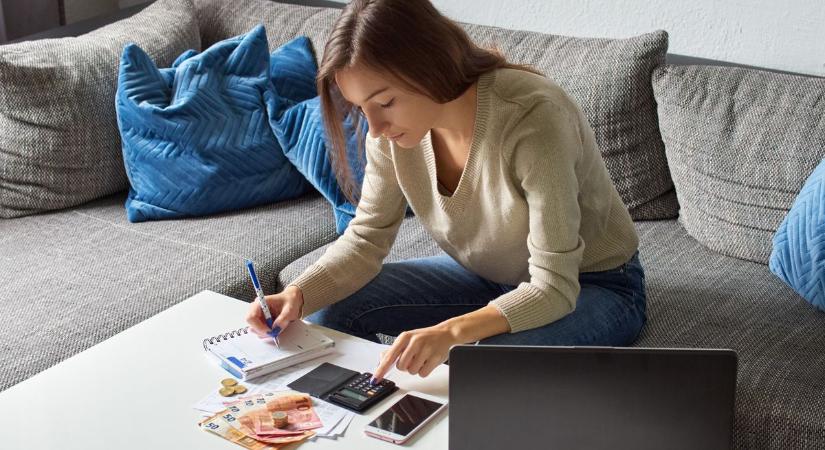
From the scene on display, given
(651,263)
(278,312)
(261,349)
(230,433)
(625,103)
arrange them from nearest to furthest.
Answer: (230,433) → (261,349) → (278,312) → (651,263) → (625,103)

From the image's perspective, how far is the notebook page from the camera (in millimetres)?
1455

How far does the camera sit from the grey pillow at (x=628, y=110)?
226 cm

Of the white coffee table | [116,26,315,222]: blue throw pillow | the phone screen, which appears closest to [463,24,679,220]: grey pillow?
[116,26,315,222]: blue throw pillow

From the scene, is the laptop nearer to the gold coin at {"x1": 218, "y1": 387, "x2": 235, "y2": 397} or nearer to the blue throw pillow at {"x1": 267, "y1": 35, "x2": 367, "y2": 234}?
the gold coin at {"x1": 218, "y1": 387, "x2": 235, "y2": 397}

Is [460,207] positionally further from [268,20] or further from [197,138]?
[268,20]

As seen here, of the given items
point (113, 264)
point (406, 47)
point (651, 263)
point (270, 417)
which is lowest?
point (113, 264)

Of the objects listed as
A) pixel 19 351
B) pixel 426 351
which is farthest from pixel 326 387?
pixel 19 351

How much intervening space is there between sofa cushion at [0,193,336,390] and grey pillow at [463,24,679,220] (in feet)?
2.25

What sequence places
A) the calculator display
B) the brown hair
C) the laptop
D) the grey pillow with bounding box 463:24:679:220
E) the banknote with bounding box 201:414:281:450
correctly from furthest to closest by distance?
the grey pillow with bounding box 463:24:679:220 < the brown hair < the calculator display < the banknote with bounding box 201:414:281:450 < the laptop

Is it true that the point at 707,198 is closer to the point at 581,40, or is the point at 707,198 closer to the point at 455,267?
the point at 581,40

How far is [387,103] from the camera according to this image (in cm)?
152

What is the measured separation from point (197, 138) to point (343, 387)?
121 cm

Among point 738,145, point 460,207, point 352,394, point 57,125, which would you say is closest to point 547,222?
point 460,207

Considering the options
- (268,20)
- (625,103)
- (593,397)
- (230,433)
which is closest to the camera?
(593,397)
